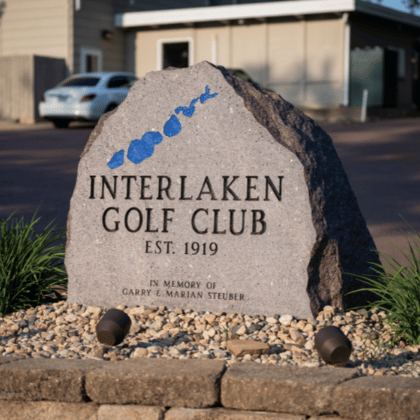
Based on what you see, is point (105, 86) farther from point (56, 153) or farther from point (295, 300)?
point (295, 300)

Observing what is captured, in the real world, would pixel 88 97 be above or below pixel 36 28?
below

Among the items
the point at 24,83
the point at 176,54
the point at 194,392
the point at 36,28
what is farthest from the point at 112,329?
the point at 176,54

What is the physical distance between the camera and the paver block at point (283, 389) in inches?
123

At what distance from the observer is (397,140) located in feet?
53.2

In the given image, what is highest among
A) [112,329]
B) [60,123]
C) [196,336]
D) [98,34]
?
[98,34]

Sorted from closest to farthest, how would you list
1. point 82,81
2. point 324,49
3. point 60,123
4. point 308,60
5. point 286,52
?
point 82,81, point 60,123, point 324,49, point 308,60, point 286,52

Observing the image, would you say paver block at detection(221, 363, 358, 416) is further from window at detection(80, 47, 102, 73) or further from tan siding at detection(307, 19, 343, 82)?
window at detection(80, 47, 102, 73)

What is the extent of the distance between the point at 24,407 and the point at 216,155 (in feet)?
7.03

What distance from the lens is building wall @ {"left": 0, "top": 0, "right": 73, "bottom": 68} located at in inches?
912

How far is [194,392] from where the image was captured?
326 cm

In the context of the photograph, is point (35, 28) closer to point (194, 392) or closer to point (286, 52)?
point (286, 52)

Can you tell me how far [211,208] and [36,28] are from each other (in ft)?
Answer: 68.0

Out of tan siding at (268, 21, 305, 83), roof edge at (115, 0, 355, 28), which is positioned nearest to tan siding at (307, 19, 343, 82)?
tan siding at (268, 21, 305, 83)

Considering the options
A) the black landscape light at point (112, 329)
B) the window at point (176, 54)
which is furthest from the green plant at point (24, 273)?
the window at point (176, 54)
